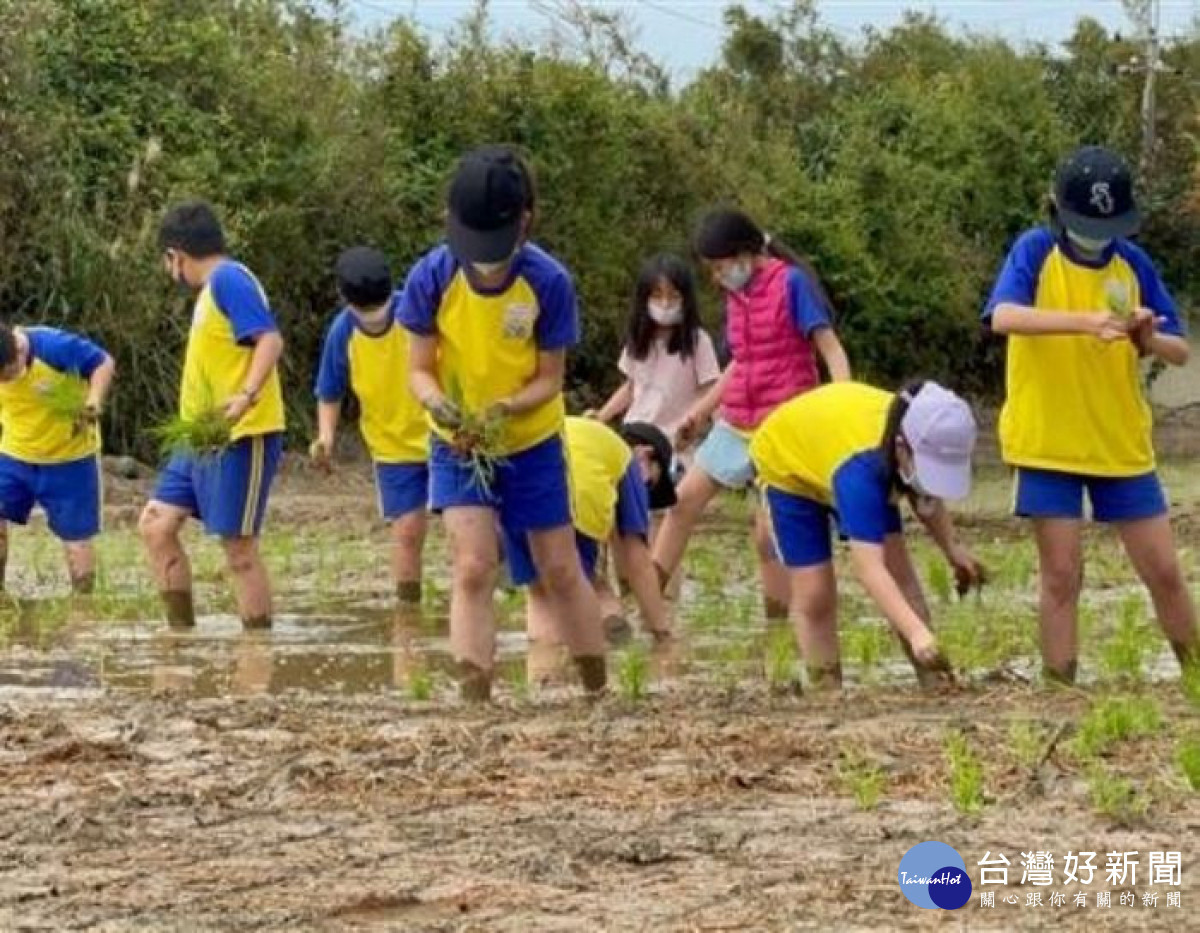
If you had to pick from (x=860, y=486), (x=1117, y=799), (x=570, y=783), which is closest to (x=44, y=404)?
(x=860, y=486)

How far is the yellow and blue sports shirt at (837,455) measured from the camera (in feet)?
27.9

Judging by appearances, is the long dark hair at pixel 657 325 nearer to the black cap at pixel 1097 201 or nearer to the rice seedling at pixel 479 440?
the black cap at pixel 1097 201

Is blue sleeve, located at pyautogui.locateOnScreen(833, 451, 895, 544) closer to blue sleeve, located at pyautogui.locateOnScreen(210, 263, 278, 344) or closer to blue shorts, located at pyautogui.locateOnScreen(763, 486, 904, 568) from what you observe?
blue shorts, located at pyautogui.locateOnScreen(763, 486, 904, 568)

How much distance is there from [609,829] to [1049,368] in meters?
3.22

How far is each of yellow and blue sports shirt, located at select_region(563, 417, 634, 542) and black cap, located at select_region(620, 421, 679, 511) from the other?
102cm

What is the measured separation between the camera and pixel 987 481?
2355 centimetres

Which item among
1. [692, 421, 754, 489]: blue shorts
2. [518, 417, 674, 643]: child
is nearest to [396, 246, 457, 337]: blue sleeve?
[518, 417, 674, 643]: child

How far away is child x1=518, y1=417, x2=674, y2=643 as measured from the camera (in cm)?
1051

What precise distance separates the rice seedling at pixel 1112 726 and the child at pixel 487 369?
1.98m

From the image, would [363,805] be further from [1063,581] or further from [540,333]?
[1063,581]

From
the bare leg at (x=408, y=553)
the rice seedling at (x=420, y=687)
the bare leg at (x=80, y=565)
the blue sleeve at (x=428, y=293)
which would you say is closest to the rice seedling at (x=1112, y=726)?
the rice seedling at (x=420, y=687)

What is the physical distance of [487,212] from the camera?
28.1 ft

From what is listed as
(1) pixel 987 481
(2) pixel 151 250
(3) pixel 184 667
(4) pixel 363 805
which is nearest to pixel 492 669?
(3) pixel 184 667

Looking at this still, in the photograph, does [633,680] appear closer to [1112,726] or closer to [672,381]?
[1112,726]
